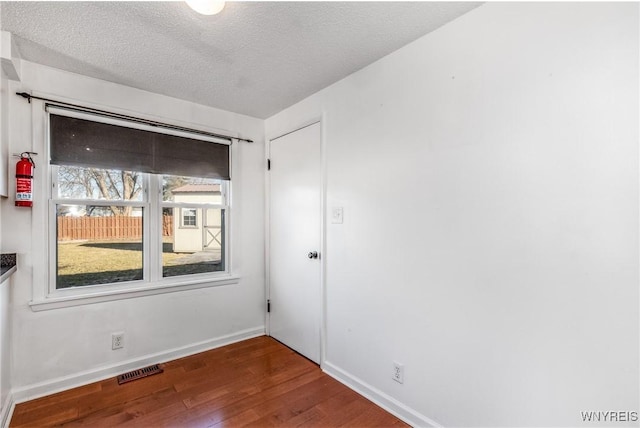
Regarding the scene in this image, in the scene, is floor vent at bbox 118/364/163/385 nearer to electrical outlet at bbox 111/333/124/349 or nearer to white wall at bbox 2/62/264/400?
white wall at bbox 2/62/264/400

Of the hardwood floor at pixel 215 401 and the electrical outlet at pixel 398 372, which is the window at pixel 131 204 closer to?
the hardwood floor at pixel 215 401

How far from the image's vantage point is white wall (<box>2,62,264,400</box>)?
212cm

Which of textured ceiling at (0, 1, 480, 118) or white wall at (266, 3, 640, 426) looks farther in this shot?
textured ceiling at (0, 1, 480, 118)

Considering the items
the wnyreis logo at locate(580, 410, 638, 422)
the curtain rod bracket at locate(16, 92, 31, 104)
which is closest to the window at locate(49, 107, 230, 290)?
the curtain rod bracket at locate(16, 92, 31, 104)

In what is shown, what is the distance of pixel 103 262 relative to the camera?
8.30 ft

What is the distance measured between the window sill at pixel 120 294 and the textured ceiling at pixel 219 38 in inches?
66.9

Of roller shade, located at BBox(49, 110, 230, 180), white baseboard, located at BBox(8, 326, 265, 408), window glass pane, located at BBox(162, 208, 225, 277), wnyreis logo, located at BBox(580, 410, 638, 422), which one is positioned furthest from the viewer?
window glass pane, located at BBox(162, 208, 225, 277)

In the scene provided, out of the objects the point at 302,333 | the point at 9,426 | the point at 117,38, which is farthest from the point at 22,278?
the point at 302,333

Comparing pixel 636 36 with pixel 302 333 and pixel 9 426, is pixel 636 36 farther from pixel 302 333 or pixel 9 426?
pixel 9 426

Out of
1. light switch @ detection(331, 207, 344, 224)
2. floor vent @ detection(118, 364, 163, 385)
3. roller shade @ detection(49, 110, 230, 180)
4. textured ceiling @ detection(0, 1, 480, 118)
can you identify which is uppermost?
textured ceiling @ detection(0, 1, 480, 118)

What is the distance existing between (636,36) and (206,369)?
10.7 feet

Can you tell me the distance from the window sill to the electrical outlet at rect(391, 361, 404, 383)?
181 centimetres

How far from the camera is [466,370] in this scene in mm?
1651

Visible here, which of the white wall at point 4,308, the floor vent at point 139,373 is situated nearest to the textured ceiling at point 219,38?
the white wall at point 4,308
